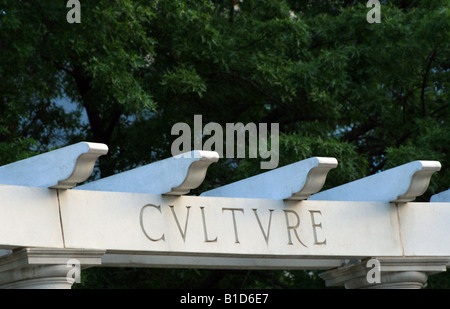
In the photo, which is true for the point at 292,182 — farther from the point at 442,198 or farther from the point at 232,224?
the point at 442,198

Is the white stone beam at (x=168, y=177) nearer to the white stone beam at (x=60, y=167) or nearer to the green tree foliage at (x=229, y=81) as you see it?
the white stone beam at (x=60, y=167)

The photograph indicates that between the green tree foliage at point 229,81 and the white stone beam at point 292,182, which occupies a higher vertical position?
the green tree foliage at point 229,81

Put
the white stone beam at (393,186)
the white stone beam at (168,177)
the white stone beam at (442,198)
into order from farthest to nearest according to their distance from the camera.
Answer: the white stone beam at (442,198) → the white stone beam at (393,186) → the white stone beam at (168,177)

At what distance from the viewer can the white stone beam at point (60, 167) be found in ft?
25.5

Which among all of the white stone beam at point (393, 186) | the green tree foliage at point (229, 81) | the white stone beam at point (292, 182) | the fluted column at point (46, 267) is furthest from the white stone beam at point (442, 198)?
the fluted column at point (46, 267)

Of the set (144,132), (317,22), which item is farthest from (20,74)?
(317,22)

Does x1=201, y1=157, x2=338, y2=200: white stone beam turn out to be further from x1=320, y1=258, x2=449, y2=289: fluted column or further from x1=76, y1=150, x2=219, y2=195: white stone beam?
x1=320, y1=258, x2=449, y2=289: fluted column

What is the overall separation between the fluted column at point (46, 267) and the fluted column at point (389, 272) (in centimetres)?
298

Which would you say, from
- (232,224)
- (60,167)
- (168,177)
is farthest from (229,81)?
(60,167)

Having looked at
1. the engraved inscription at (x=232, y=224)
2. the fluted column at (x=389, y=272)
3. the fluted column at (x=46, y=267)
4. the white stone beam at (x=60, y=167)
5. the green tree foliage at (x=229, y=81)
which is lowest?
the fluted column at (x=46, y=267)

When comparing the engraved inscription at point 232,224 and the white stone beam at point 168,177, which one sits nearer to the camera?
the white stone beam at point 168,177

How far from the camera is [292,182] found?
356 inches

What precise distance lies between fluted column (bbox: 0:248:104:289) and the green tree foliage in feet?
19.2

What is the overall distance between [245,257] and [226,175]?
26.1 ft
